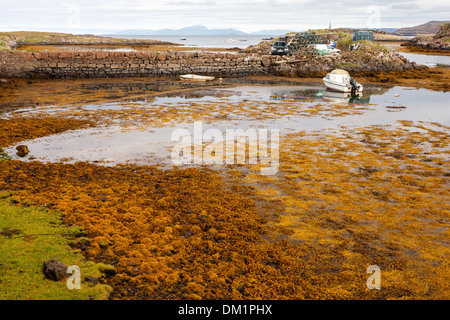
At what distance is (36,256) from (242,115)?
14.7m

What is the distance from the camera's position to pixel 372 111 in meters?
21.0

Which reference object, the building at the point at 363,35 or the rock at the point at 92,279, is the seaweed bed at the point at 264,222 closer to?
the rock at the point at 92,279

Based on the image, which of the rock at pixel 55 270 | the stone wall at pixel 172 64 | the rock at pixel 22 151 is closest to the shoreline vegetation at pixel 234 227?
the rock at pixel 55 270

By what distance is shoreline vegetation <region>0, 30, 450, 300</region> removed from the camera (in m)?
5.37

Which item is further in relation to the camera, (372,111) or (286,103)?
(286,103)

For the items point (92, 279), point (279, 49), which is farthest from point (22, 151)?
point (279, 49)

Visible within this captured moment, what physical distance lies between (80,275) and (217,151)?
26.5 ft

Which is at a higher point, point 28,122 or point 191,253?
point 28,122

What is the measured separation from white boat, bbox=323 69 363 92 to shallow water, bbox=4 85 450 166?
0.68m

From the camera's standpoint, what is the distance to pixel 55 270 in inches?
201
